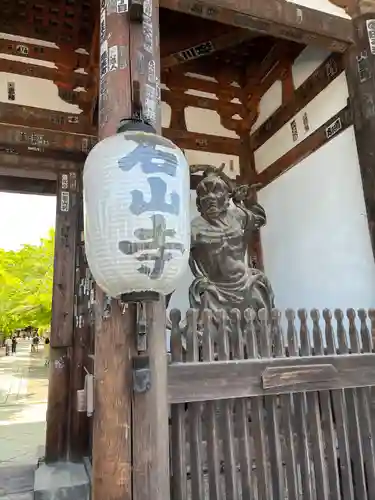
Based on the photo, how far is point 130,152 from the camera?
1709 millimetres

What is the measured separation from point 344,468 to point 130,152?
2209 mm

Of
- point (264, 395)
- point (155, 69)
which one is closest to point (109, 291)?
point (264, 395)

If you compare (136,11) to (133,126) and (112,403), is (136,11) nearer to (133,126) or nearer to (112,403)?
(133,126)

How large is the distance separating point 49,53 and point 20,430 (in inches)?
182

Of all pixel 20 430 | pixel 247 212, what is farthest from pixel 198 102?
pixel 20 430

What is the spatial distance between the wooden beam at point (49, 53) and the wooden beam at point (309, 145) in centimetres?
246

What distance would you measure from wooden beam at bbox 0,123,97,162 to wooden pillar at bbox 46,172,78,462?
0.24 meters

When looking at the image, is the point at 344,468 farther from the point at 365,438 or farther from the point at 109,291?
the point at 109,291

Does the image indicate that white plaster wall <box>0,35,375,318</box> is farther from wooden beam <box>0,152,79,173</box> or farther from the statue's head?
the statue's head

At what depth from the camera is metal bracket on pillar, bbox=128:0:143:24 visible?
2346mm

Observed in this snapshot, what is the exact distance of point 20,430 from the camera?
527 cm

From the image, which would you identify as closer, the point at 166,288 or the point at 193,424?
the point at 166,288

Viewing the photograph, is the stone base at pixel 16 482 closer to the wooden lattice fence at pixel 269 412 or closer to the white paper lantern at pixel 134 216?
the wooden lattice fence at pixel 269 412

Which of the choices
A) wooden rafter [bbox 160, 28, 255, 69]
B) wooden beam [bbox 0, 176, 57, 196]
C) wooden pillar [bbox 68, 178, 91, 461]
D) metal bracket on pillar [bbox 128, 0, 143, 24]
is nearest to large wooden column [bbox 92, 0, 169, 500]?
metal bracket on pillar [bbox 128, 0, 143, 24]
